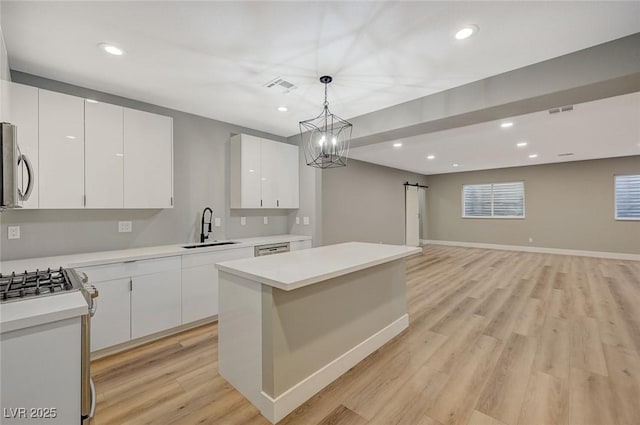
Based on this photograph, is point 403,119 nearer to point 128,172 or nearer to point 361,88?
point 361,88

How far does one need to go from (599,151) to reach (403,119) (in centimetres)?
580

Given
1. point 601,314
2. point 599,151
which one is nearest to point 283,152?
point 601,314

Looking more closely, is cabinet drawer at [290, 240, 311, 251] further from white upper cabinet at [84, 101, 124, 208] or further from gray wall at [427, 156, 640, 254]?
gray wall at [427, 156, 640, 254]

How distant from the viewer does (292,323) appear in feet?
6.31

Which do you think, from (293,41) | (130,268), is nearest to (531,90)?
(293,41)

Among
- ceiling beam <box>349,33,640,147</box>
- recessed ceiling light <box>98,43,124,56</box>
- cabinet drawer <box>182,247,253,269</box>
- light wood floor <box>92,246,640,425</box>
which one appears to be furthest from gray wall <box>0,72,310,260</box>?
ceiling beam <box>349,33,640,147</box>

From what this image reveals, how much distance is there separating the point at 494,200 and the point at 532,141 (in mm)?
4064

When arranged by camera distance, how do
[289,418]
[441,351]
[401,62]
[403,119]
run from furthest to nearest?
[403,119], [441,351], [401,62], [289,418]

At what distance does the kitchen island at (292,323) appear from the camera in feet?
5.98

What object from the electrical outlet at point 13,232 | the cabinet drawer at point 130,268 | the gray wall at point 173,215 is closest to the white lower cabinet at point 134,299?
the cabinet drawer at point 130,268

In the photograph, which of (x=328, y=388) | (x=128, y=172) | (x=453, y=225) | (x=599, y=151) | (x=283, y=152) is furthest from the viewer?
(x=453, y=225)

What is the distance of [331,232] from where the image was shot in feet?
20.5

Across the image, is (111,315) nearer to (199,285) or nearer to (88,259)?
(88,259)

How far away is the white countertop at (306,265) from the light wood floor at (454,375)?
0.89 metres
